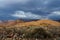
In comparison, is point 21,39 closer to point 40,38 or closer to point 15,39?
point 15,39

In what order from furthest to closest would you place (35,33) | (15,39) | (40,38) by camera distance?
(35,33) < (40,38) < (15,39)

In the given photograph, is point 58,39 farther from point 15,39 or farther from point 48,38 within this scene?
point 15,39

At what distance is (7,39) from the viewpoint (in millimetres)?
15281

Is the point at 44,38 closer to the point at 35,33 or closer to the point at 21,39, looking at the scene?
the point at 35,33

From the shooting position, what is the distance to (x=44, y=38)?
16859 mm

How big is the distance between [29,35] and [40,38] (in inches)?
43.6

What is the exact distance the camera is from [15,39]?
15.1 metres

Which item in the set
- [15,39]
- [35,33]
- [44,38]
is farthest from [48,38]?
[15,39]

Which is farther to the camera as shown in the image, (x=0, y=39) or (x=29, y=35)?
(x=29, y=35)

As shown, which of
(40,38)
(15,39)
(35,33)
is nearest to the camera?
(15,39)

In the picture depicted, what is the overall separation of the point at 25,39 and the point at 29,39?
0.93 ft

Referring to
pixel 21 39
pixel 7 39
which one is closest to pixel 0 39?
pixel 7 39

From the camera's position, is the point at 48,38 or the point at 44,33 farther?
the point at 44,33

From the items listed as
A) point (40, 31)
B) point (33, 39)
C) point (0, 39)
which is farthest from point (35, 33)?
point (0, 39)
